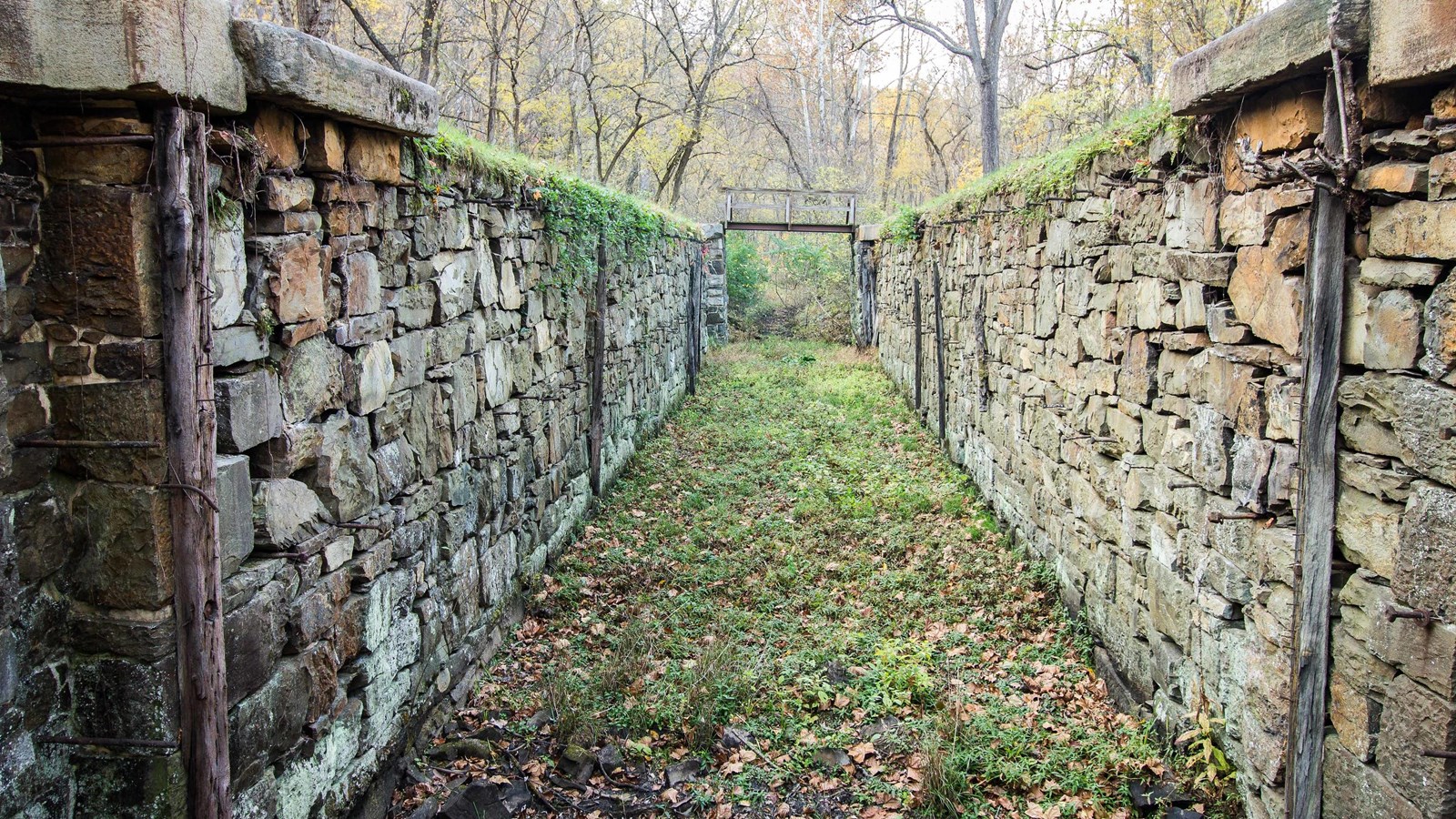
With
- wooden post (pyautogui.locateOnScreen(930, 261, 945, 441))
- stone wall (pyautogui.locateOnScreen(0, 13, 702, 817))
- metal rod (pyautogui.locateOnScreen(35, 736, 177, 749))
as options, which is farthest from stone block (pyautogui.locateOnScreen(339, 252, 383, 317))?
wooden post (pyautogui.locateOnScreen(930, 261, 945, 441))

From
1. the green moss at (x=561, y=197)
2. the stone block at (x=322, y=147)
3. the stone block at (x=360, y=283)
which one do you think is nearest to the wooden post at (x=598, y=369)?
the green moss at (x=561, y=197)

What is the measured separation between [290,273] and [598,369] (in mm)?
4816

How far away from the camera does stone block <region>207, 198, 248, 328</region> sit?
8.57 ft

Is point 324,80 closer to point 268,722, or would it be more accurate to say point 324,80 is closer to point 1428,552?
point 268,722

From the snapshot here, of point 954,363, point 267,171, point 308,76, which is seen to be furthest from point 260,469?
point 954,363

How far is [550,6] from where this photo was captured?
1702cm

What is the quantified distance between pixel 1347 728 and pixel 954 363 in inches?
285

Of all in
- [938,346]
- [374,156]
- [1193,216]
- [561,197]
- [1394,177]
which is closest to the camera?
[1394,177]

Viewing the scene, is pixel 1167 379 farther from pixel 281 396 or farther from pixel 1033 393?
pixel 281 396

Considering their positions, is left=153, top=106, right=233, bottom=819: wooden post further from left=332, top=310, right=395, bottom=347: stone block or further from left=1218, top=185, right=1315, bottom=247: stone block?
left=1218, top=185, right=1315, bottom=247: stone block

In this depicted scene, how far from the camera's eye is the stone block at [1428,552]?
238 centimetres

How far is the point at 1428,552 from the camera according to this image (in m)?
2.45

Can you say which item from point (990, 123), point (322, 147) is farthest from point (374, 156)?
point (990, 123)

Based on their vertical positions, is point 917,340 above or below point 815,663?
above
